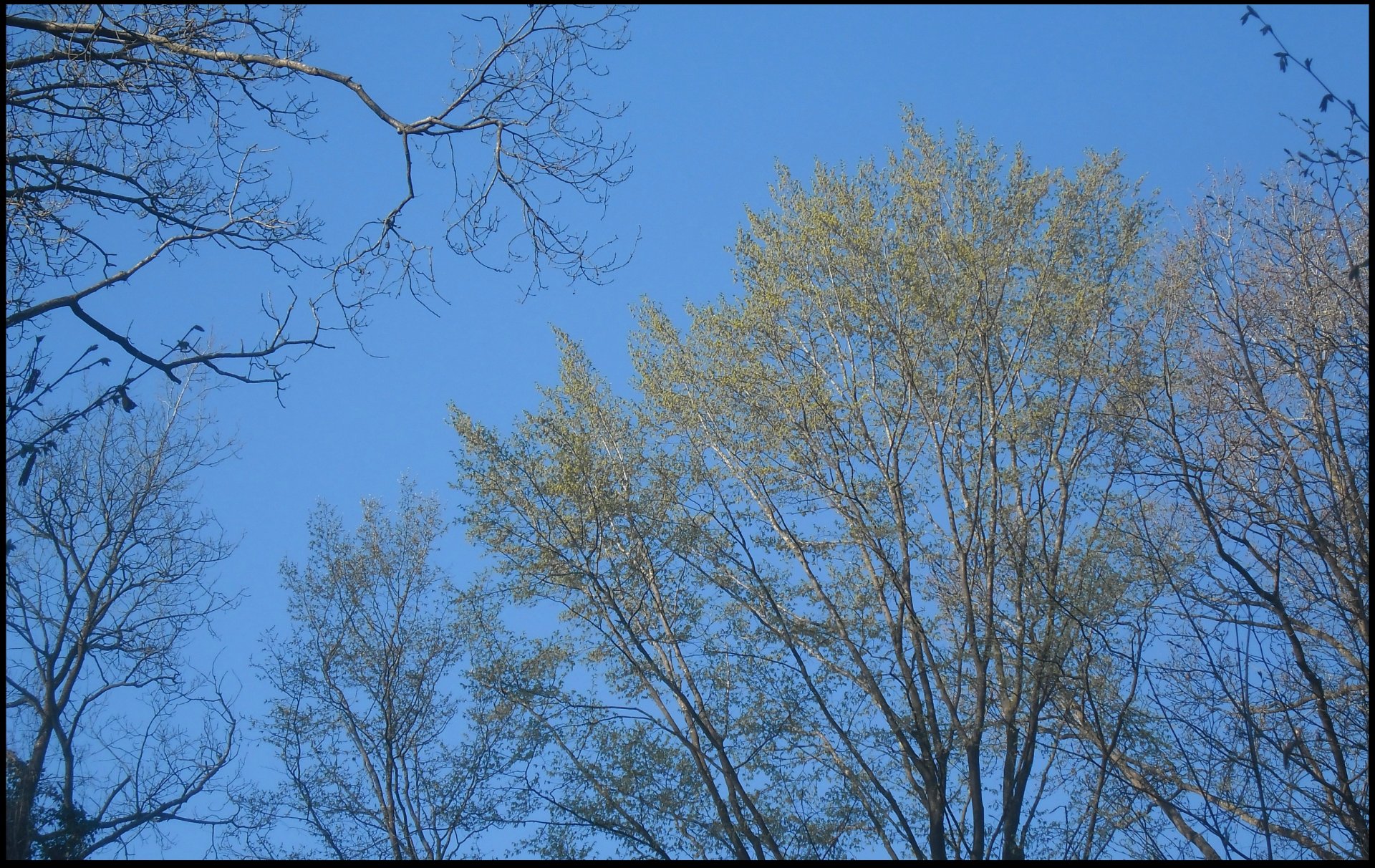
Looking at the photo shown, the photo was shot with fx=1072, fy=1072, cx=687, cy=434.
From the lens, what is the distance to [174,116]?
5.03m

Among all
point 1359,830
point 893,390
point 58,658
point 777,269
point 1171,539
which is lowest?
point 1359,830

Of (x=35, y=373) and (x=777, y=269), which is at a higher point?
(x=777, y=269)

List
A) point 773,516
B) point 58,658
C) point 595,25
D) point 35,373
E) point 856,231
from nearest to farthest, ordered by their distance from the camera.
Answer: point 35,373
point 595,25
point 58,658
point 773,516
point 856,231

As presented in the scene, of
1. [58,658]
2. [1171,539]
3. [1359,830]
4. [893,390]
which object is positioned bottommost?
[1359,830]

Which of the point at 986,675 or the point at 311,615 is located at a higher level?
the point at 311,615

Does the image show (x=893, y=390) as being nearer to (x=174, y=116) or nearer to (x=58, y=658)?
(x=174, y=116)

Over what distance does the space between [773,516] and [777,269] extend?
2.22 metres

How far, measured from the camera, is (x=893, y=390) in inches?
346

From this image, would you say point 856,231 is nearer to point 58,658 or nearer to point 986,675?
point 986,675

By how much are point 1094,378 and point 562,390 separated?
4484 millimetres

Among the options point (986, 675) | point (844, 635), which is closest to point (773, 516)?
point (844, 635)

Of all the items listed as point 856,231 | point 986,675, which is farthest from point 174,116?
point 986,675

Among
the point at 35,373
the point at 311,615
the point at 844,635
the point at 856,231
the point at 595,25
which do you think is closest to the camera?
the point at 35,373

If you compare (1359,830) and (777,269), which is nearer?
(1359,830)
